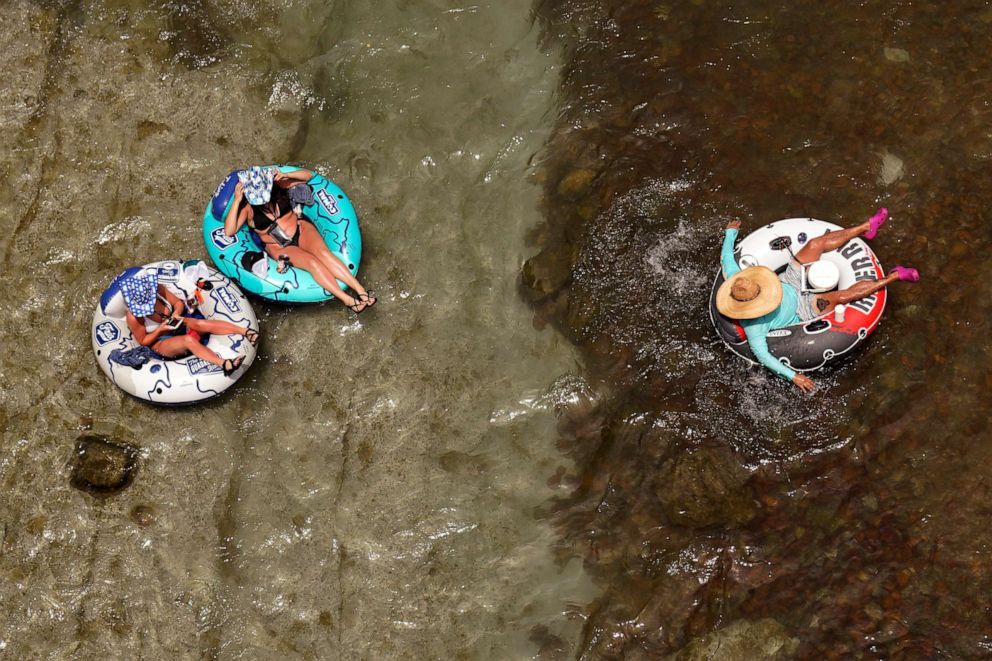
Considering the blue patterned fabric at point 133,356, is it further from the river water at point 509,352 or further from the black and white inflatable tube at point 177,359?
the river water at point 509,352

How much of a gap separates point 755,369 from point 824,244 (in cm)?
112

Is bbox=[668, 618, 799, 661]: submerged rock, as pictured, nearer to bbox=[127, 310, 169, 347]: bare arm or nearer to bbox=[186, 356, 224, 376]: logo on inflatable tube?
bbox=[186, 356, 224, 376]: logo on inflatable tube

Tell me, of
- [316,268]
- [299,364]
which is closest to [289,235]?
[316,268]

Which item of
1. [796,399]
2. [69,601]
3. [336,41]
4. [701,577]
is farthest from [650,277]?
[69,601]

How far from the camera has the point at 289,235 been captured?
6320 millimetres

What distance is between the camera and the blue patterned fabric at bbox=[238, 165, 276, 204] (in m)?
6.01

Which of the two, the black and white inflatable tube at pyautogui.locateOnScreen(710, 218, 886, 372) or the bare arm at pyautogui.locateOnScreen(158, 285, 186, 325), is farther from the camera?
the bare arm at pyautogui.locateOnScreen(158, 285, 186, 325)


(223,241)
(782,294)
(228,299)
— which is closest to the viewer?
(782,294)

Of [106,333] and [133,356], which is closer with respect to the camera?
[133,356]

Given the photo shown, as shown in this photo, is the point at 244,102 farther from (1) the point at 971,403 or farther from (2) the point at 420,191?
(1) the point at 971,403

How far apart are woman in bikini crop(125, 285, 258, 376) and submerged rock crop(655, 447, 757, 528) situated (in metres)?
3.62

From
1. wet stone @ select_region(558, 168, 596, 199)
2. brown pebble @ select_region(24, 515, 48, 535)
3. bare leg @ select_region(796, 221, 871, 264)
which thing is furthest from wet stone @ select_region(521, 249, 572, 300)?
brown pebble @ select_region(24, 515, 48, 535)

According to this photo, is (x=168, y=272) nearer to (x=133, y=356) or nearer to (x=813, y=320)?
(x=133, y=356)

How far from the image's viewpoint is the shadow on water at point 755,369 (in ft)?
18.4
